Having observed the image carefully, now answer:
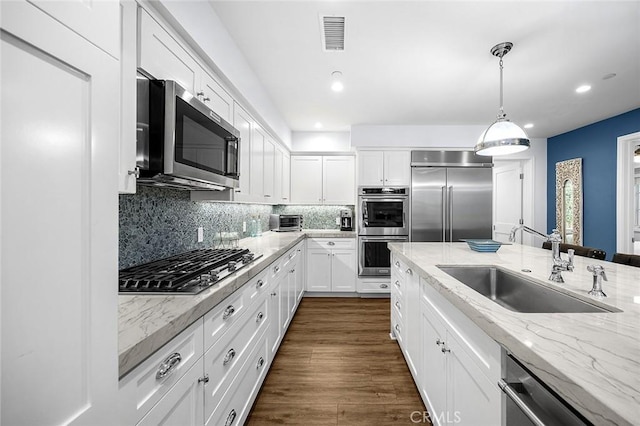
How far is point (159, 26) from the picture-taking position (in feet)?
4.54

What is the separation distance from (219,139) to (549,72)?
3.11 meters

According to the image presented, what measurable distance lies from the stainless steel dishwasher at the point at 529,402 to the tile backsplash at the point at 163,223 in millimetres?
1673

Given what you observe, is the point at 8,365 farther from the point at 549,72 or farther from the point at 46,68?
the point at 549,72

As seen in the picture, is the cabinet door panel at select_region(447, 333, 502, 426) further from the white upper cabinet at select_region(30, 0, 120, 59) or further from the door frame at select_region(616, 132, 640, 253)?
the door frame at select_region(616, 132, 640, 253)

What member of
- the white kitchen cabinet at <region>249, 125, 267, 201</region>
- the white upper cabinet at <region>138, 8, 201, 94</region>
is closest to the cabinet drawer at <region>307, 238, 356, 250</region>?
the white kitchen cabinet at <region>249, 125, 267, 201</region>

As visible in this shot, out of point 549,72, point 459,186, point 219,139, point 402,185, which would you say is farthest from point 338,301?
point 549,72

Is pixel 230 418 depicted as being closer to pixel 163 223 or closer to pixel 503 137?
pixel 163 223

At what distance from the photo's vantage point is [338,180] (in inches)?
188

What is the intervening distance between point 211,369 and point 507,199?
5953 mm

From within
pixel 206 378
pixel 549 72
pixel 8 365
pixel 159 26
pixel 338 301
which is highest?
pixel 549 72

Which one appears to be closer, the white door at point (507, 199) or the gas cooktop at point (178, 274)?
the gas cooktop at point (178, 274)

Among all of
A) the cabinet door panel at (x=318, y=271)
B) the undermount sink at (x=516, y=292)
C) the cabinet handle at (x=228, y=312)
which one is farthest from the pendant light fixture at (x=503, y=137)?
the cabinet door panel at (x=318, y=271)

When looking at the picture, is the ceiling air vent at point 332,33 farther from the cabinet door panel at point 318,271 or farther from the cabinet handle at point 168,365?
the cabinet door panel at point 318,271

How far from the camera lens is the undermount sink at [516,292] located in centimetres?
123
